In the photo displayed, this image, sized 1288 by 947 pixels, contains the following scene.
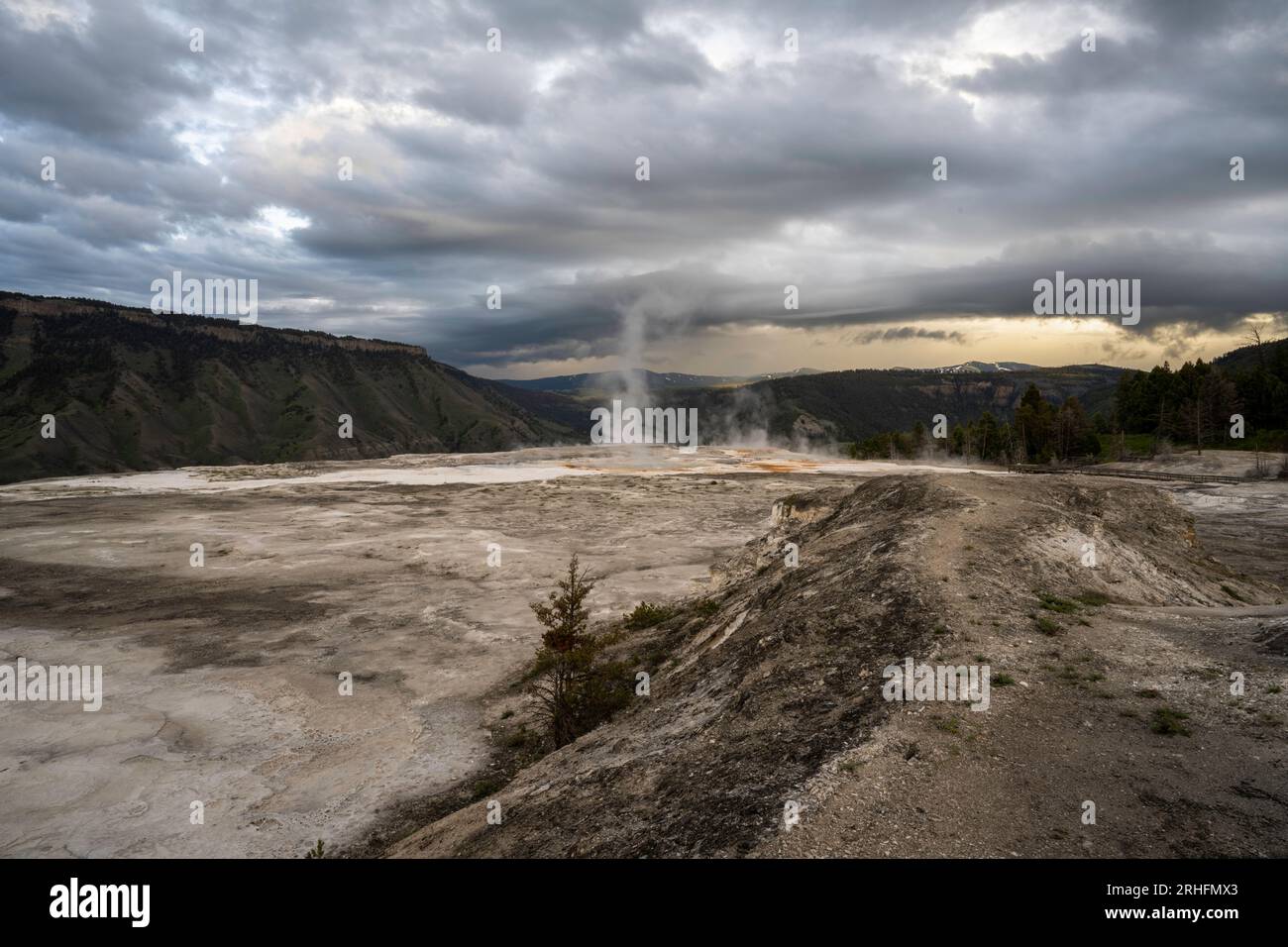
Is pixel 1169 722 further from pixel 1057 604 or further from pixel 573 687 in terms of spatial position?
pixel 573 687

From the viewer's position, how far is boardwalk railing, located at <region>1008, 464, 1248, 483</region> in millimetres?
66387

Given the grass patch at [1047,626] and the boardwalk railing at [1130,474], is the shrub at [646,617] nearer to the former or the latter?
the grass patch at [1047,626]

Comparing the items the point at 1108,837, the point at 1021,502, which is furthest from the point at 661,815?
the point at 1021,502

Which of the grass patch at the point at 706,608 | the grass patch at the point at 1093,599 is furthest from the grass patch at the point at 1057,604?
the grass patch at the point at 706,608

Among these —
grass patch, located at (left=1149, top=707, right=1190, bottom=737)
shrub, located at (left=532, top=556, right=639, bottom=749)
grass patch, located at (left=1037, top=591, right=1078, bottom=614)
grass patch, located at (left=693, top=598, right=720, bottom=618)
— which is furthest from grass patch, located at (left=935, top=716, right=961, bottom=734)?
grass patch, located at (left=693, top=598, right=720, bottom=618)

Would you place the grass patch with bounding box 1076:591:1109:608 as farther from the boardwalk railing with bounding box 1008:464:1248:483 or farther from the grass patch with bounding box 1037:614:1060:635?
the boardwalk railing with bounding box 1008:464:1248:483

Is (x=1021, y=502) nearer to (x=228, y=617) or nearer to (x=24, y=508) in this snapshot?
(x=228, y=617)

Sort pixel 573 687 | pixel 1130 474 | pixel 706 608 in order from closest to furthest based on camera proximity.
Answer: pixel 573 687 → pixel 706 608 → pixel 1130 474

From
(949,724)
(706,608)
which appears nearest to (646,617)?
(706,608)

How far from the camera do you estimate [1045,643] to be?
1096cm

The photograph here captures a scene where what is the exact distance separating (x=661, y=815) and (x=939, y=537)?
34.0 ft

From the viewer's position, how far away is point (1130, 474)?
75250 mm

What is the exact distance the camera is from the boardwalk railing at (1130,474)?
6639 cm
